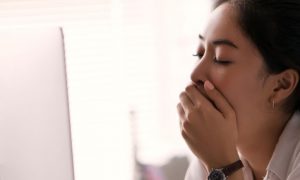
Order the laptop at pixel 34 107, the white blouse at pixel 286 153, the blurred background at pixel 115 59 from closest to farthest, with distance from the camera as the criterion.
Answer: the laptop at pixel 34 107 < the white blouse at pixel 286 153 < the blurred background at pixel 115 59

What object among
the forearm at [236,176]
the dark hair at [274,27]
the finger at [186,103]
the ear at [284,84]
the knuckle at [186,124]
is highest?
the dark hair at [274,27]

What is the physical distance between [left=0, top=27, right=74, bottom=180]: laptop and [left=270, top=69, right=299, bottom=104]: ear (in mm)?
448

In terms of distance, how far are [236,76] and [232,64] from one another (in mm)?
26

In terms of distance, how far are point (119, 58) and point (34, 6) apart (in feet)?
1.19

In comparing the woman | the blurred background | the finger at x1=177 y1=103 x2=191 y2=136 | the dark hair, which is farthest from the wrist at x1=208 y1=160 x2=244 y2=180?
the blurred background

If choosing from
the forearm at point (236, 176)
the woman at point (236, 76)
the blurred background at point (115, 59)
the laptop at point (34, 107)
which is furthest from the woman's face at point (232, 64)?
the blurred background at point (115, 59)

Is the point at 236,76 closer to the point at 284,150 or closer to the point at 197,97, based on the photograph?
the point at 197,97

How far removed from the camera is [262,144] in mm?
1061

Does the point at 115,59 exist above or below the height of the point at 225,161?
above

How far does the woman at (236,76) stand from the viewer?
93cm

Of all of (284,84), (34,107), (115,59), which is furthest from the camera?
(115,59)

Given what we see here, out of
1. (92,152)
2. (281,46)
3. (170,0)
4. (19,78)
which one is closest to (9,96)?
(19,78)

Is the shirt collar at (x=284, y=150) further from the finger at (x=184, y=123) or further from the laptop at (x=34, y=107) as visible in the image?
the laptop at (x=34, y=107)

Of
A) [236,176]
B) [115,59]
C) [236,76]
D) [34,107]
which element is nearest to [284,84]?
[236,76]
